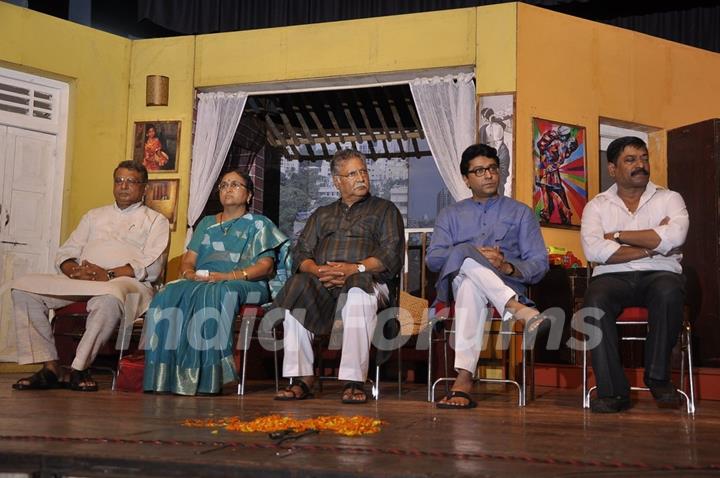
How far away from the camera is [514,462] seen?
2012 millimetres

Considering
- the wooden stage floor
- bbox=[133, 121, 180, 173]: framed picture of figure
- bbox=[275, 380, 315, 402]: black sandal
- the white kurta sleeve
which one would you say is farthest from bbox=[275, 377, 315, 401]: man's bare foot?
bbox=[133, 121, 180, 173]: framed picture of figure

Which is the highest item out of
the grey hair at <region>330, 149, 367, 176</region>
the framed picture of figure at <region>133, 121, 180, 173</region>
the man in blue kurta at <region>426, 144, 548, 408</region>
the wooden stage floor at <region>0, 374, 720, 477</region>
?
the framed picture of figure at <region>133, 121, 180, 173</region>

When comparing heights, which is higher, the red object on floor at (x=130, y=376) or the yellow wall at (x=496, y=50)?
the yellow wall at (x=496, y=50)

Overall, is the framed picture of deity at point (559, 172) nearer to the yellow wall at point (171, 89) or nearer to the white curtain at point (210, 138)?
the white curtain at point (210, 138)

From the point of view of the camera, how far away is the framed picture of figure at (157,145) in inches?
272

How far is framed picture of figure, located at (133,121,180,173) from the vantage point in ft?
22.6

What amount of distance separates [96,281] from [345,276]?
57.5 inches

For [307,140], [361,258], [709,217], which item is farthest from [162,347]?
[307,140]

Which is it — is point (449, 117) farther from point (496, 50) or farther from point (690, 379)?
point (690, 379)

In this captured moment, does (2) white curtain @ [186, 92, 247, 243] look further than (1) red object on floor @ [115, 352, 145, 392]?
Yes

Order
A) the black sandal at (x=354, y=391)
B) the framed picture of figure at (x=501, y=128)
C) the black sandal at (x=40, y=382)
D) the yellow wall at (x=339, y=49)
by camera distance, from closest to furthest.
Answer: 1. the black sandal at (x=354, y=391)
2. the black sandal at (x=40, y=382)
3. the framed picture of figure at (x=501, y=128)
4. the yellow wall at (x=339, y=49)

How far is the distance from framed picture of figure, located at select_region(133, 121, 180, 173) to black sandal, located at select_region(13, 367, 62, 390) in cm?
282

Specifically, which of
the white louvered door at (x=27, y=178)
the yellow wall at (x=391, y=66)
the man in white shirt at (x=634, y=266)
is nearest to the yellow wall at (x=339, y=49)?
the yellow wall at (x=391, y=66)

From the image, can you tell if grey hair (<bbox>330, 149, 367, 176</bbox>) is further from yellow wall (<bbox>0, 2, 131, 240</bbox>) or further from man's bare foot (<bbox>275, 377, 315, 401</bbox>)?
yellow wall (<bbox>0, 2, 131, 240</bbox>)
